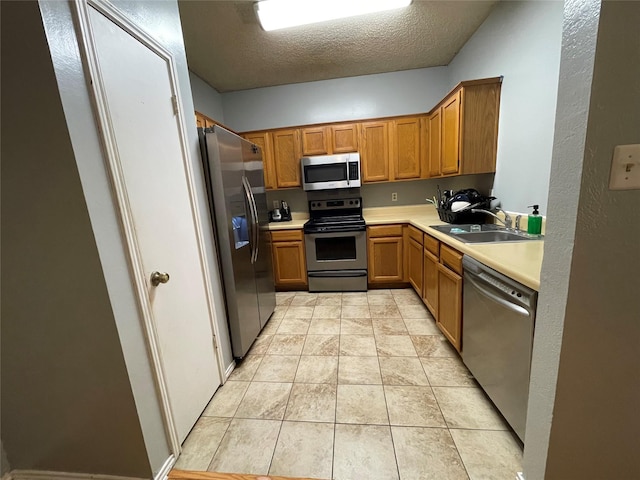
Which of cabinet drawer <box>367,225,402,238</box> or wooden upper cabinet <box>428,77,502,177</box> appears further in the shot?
cabinet drawer <box>367,225,402,238</box>

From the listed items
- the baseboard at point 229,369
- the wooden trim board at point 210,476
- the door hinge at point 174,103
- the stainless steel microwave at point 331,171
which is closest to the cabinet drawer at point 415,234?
the stainless steel microwave at point 331,171

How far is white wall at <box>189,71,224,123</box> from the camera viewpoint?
9.59 feet

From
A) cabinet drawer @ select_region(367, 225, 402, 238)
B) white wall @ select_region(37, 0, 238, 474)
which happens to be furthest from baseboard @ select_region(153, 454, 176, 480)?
cabinet drawer @ select_region(367, 225, 402, 238)

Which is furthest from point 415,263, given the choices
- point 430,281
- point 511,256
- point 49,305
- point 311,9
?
point 49,305

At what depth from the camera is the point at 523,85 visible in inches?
75.1

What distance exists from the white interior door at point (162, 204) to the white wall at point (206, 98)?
1861 mm

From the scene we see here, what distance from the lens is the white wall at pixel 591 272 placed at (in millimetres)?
635

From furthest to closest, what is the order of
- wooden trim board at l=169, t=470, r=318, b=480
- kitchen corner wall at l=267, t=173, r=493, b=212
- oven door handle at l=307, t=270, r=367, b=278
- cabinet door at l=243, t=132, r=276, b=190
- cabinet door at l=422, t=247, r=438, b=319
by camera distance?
kitchen corner wall at l=267, t=173, r=493, b=212, cabinet door at l=243, t=132, r=276, b=190, oven door handle at l=307, t=270, r=367, b=278, cabinet door at l=422, t=247, r=438, b=319, wooden trim board at l=169, t=470, r=318, b=480

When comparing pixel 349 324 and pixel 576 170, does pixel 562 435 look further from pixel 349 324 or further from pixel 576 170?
pixel 349 324

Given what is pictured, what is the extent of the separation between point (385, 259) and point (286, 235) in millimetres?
1258

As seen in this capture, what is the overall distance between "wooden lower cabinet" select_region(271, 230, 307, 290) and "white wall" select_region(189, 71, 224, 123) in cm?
177

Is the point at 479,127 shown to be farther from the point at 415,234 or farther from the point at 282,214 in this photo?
the point at 282,214

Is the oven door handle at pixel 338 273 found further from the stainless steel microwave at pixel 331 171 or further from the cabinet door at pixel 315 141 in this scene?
the cabinet door at pixel 315 141

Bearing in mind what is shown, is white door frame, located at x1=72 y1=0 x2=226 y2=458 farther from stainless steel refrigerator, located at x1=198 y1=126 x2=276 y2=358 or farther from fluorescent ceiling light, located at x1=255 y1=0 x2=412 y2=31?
fluorescent ceiling light, located at x1=255 y1=0 x2=412 y2=31
